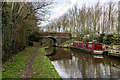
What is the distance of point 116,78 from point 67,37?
1096 inches

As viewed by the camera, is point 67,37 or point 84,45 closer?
point 84,45

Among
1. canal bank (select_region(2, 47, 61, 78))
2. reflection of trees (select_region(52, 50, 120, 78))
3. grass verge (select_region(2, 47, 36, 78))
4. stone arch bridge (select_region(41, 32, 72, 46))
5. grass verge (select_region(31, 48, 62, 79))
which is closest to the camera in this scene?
grass verge (select_region(2, 47, 36, 78))

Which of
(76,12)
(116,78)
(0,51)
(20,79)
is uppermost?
(76,12)

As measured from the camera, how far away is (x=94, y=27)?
2486 centimetres

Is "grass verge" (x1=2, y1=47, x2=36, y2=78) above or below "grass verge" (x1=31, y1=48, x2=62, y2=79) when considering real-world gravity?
above

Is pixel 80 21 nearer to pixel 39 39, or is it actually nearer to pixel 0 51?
pixel 39 39

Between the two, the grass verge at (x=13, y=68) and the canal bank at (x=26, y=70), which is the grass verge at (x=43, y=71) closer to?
the canal bank at (x=26, y=70)

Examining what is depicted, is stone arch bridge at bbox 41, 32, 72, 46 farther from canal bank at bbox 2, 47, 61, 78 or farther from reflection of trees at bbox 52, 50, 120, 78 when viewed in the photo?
canal bank at bbox 2, 47, 61, 78

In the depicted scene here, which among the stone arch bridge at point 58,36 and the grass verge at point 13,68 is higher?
the stone arch bridge at point 58,36

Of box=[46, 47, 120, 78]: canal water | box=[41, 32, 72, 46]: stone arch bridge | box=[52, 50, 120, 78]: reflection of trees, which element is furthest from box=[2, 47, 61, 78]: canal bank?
box=[41, 32, 72, 46]: stone arch bridge

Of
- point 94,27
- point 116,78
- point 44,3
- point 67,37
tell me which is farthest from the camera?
point 67,37

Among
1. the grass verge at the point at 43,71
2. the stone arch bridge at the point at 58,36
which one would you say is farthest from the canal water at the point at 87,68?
the stone arch bridge at the point at 58,36

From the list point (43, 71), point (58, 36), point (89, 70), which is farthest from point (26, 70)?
point (58, 36)

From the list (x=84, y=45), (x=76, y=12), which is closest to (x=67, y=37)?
(x=76, y=12)
